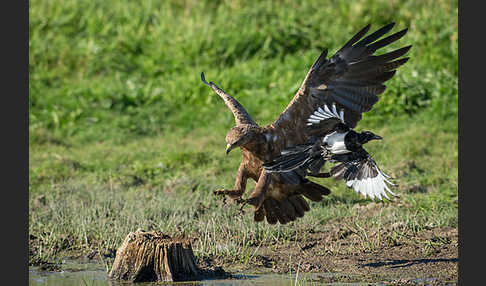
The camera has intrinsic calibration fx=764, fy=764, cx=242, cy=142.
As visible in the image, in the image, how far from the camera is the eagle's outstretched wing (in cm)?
693

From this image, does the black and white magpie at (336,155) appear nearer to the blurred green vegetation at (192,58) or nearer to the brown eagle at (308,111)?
the brown eagle at (308,111)

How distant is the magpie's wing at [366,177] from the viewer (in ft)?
22.7

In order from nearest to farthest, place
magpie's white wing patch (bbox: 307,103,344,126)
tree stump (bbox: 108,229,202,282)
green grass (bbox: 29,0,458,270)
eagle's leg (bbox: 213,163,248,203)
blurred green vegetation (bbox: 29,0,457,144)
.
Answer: tree stump (bbox: 108,229,202,282), eagle's leg (bbox: 213,163,248,203), magpie's white wing patch (bbox: 307,103,344,126), green grass (bbox: 29,0,458,270), blurred green vegetation (bbox: 29,0,457,144)

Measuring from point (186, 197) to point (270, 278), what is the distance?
270 cm

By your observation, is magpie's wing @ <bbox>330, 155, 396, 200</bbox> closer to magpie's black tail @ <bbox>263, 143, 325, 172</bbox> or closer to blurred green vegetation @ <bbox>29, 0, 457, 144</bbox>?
magpie's black tail @ <bbox>263, 143, 325, 172</bbox>

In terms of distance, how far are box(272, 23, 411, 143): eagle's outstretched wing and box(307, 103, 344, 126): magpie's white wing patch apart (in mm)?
40

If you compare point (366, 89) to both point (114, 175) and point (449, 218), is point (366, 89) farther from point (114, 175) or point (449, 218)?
point (114, 175)

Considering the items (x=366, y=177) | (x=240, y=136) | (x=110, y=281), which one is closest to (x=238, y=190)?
(x=240, y=136)

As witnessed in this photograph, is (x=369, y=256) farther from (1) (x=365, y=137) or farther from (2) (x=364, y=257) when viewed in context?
(1) (x=365, y=137)

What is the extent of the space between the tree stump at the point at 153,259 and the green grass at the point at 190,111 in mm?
791

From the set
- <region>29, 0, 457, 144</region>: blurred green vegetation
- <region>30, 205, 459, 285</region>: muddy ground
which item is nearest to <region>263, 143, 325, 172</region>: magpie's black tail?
<region>30, 205, 459, 285</region>: muddy ground

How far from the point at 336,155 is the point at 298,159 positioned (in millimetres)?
355

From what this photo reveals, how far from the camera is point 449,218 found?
7938mm

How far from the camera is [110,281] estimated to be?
6441 mm
